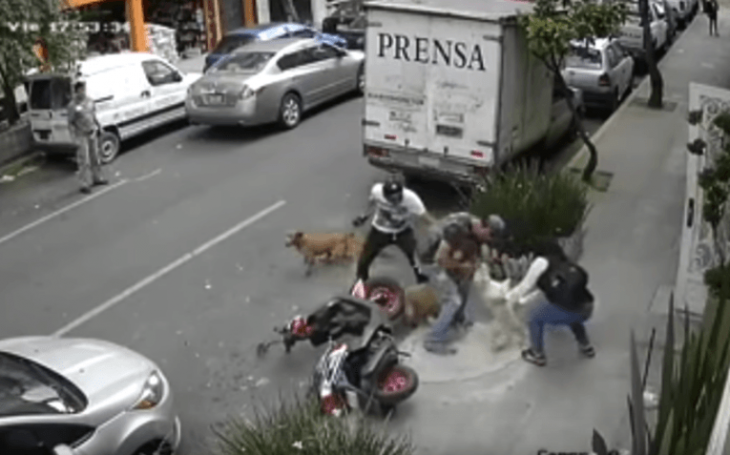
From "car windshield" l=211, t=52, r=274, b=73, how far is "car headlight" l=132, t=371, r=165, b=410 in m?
10.4

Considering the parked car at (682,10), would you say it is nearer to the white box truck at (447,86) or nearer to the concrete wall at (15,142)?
the white box truck at (447,86)

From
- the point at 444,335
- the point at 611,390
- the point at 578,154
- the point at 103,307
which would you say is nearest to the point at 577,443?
the point at 611,390

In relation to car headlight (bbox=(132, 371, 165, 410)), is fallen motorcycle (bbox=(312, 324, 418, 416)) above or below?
below

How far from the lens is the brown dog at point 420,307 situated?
1038cm

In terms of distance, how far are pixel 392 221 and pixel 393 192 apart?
0.37 meters

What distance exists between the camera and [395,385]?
8.66 m

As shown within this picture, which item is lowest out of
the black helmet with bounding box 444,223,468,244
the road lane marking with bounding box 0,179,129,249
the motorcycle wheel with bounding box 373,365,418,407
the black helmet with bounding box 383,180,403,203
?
the road lane marking with bounding box 0,179,129,249

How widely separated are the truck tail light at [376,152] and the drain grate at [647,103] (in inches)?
288

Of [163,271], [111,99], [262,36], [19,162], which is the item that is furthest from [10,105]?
[163,271]

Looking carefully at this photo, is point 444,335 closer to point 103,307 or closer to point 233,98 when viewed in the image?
point 103,307

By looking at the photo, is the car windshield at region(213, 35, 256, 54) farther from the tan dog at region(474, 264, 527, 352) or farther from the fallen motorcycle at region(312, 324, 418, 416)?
the fallen motorcycle at region(312, 324, 418, 416)

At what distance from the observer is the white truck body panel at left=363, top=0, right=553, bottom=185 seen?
1292cm

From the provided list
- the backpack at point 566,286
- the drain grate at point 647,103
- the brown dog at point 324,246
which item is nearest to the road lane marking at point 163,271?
the brown dog at point 324,246

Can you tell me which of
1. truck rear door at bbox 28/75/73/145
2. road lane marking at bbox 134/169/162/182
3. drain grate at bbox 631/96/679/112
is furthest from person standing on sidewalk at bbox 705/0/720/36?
truck rear door at bbox 28/75/73/145
